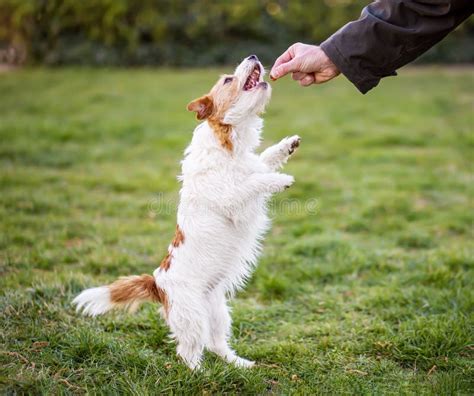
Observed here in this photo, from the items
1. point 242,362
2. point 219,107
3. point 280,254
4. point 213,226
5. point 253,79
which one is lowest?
point 280,254

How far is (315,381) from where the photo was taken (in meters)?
3.12

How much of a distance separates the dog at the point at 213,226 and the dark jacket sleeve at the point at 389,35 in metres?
0.60

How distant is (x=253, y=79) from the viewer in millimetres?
3484

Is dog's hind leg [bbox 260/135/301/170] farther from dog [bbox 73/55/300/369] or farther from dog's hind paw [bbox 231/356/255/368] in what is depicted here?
dog's hind paw [bbox 231/356/255/368]

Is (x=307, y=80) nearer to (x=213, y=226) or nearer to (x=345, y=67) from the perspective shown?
(x=345, y=67)

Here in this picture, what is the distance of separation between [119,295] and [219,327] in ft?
2.17

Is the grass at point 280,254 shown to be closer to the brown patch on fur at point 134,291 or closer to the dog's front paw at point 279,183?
the brown patch on fur at point 134,291

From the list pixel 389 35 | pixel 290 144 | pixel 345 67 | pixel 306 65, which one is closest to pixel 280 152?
pixel 290 144

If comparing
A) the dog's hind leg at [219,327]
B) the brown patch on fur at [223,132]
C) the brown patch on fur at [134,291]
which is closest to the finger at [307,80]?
the brown patch on fur at [223,132]

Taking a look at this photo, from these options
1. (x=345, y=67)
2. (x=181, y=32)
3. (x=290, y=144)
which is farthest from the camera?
(x=181, y=32)

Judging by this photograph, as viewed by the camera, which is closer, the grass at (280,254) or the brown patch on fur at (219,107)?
the grass at (280,254)

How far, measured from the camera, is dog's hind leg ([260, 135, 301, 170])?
3.59m

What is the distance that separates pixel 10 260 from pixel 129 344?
1.88 metres

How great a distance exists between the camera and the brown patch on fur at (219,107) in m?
3.39
